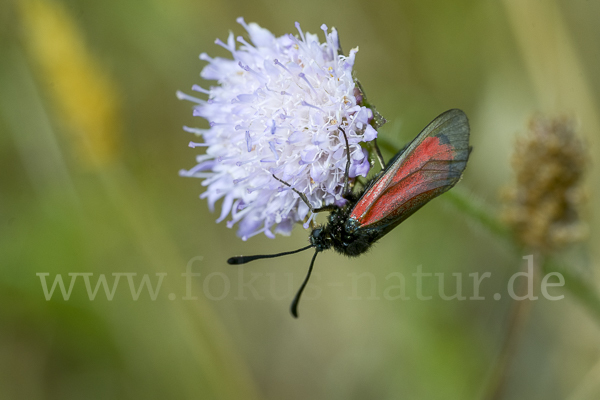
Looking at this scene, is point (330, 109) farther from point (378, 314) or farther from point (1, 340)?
point (1, 340)

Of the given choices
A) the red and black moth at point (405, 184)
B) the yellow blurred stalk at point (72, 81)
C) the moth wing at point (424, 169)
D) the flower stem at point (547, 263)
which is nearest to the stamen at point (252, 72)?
the red and black moth at point (405, 184)

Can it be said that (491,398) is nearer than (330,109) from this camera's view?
No

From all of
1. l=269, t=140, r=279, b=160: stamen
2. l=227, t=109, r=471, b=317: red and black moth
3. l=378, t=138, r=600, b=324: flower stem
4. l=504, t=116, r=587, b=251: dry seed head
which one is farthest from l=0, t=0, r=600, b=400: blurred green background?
l=269, t=140, r=279, b=160: stamen

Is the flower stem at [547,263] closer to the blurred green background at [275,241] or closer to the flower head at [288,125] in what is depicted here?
the blurred green background at [275,241]

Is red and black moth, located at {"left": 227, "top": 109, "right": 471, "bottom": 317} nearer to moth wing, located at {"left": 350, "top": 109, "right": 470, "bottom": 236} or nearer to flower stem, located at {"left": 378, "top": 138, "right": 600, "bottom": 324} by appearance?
moth wing, located at {"left": 350, "top": 109, "right": 470, "bottom": 236}

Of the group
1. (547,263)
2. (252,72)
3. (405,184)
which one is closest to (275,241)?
(547,263)

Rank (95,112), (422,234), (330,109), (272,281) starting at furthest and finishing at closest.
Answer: (272,281)
(422,234)
(95,112)
(330,109)

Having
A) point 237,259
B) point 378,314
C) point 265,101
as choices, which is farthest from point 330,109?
point 378,314
